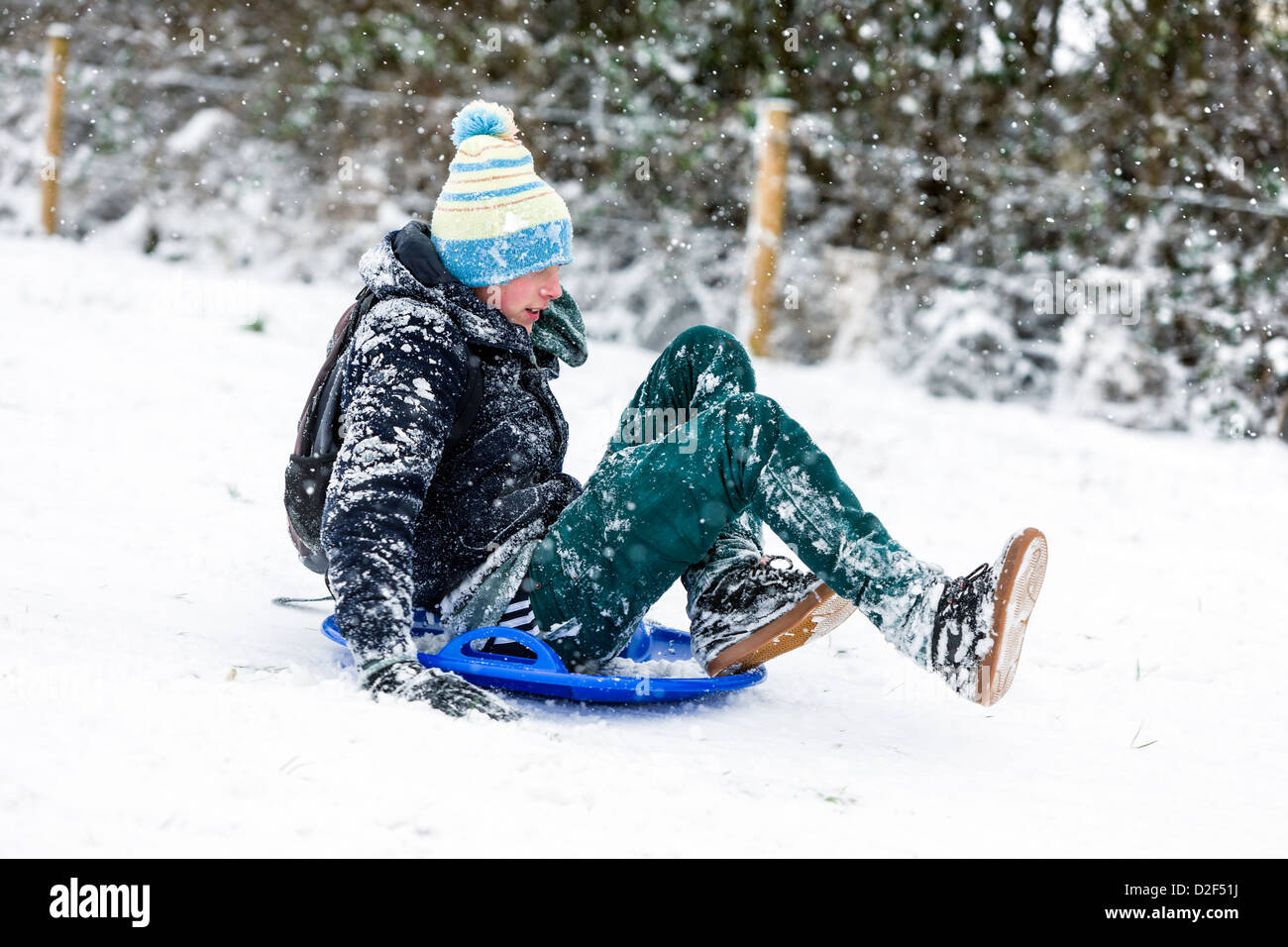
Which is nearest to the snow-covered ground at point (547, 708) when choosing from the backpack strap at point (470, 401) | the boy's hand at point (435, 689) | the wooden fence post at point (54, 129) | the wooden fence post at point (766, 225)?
the boy's hand at point (435, 689)

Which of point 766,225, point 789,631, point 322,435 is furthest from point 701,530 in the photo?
point 766,225

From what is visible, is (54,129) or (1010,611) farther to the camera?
(54,129)

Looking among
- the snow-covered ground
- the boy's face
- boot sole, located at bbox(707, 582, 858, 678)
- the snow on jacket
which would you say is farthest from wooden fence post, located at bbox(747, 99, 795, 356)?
boot sole, located at bbox(707, 582, 858, 678)

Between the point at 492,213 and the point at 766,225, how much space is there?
4.34m

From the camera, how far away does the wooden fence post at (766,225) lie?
20.7ft

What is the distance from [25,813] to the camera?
1.36 m

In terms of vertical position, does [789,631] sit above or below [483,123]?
below

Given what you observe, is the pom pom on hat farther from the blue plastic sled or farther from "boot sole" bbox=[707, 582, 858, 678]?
"boot sole" bbox=[707, 582, 858, 678]

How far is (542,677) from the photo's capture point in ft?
6.54

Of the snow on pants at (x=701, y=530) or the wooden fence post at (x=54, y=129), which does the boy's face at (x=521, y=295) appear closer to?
the snow on pants at (x=701, y=530)

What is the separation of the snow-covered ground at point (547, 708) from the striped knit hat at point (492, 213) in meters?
0.72

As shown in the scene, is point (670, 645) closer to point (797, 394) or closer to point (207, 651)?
point (207, 651)

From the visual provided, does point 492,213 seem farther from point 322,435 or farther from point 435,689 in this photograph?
point 435,689

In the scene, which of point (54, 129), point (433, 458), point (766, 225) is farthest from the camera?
point (54, 129)
